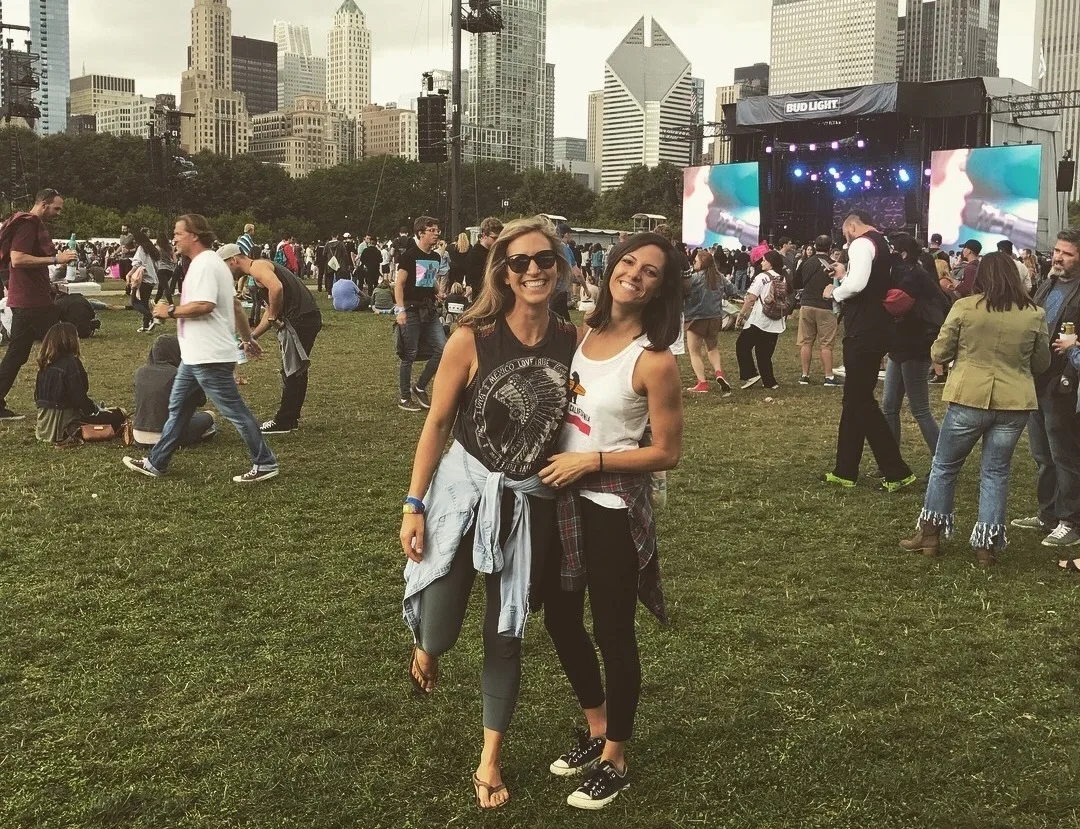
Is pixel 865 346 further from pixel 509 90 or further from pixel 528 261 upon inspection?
pixel 509 90

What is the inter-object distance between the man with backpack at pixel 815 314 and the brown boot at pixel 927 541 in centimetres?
666

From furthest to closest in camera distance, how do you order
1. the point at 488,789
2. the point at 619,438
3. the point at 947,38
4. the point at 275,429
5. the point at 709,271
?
1. the point at 947,38
2. the point at 709,271
3. the point at 275,429
4. the point at 488,789
5. the point at 619,438

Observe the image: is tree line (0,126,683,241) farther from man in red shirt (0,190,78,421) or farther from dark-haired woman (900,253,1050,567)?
dark-haired woman (900,253,1050,567)

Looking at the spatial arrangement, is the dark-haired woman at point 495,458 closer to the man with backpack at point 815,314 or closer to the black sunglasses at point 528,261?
the black sunglasses at point 528,261

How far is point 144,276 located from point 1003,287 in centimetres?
1604

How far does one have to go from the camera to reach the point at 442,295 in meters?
13.1

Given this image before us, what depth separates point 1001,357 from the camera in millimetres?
5621

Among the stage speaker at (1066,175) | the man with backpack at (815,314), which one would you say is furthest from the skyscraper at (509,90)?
the man with backpack at (815,314)

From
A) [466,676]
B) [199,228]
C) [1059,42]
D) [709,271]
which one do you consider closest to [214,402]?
[199,228]

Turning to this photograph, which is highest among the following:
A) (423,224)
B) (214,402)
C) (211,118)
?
(211,118)

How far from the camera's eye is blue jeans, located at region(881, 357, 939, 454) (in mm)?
7438

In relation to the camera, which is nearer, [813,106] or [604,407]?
[604,407]

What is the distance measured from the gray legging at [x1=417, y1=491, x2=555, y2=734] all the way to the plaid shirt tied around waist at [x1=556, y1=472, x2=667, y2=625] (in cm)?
4

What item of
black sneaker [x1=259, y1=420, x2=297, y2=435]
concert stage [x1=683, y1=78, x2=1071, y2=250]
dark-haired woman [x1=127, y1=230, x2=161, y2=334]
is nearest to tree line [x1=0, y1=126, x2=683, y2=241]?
concert stage [x1=683, y1=78, x2=1071, y2=250]
